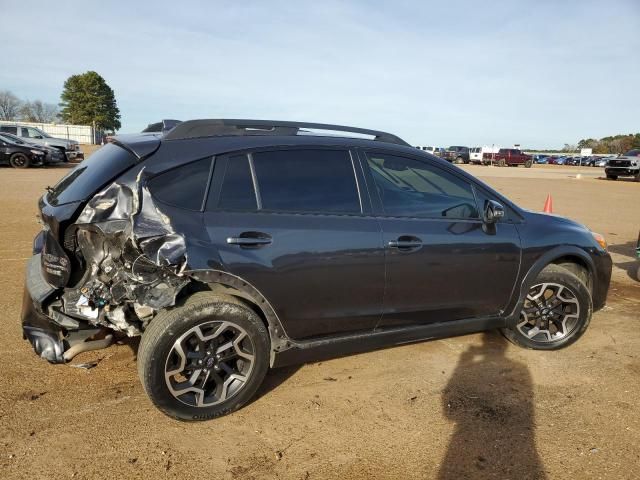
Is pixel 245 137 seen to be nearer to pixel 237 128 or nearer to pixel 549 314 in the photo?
pixel 237 128

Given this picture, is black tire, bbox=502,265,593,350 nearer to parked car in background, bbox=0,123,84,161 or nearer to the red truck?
parked car in background, bbox=0,123,84,161

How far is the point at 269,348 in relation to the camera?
3.07 meters

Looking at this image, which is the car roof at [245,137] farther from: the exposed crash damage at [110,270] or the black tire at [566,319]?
the black tire at [566,319]

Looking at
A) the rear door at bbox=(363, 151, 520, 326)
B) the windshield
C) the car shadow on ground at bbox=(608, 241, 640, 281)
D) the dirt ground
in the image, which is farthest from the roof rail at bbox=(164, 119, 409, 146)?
the car shadow on ground at bbox=(608, 241, 640, 281)

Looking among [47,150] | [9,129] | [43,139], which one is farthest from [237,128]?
[9,129]

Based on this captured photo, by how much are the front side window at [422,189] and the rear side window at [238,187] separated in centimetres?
95

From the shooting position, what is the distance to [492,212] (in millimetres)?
3496

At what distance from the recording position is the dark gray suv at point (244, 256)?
2828 millimetres

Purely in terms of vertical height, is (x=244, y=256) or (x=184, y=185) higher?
(x=184, y=185)

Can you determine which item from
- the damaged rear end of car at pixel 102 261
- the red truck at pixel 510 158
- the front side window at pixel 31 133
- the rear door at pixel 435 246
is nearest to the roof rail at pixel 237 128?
the damaged rear end of car at pixel 102 261

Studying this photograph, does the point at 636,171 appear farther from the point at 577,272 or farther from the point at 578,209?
the point at 577,272

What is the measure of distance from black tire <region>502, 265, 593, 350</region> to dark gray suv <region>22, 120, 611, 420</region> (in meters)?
0.63

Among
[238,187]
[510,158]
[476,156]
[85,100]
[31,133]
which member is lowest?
[238,187]

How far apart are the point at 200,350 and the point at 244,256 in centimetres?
65
